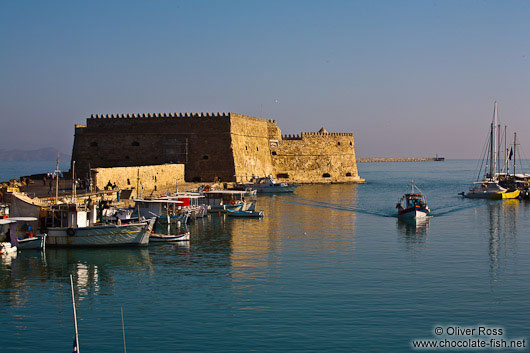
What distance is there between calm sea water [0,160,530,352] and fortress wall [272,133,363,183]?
3964cm

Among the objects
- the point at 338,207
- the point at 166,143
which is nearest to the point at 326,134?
the point at 166,143

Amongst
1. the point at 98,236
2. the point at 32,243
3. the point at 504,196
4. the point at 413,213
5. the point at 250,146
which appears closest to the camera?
the point at 32,243

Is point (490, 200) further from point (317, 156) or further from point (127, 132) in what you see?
point (127, 132)

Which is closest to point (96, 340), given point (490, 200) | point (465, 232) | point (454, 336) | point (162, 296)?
point (162, 296)

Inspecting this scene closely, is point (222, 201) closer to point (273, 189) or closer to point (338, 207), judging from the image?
point (338, 207)

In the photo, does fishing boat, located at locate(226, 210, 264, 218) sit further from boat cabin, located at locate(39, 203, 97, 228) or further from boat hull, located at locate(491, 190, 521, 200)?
boat hull, located at locate(491, 190, 521, 200)

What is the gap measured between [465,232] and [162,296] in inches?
756

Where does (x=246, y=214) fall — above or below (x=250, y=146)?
below

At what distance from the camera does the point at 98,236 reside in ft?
85.0

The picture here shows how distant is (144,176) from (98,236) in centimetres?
1942

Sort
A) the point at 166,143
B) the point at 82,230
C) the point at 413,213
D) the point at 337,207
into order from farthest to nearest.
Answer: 1. the point at 166,143
2. the point at 337,207
3. the point at 413,213
4. the point at 82,230

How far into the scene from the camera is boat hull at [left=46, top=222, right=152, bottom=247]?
25.7 metres

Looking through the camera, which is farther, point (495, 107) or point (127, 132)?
point (495, 107)

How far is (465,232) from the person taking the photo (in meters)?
32.1
